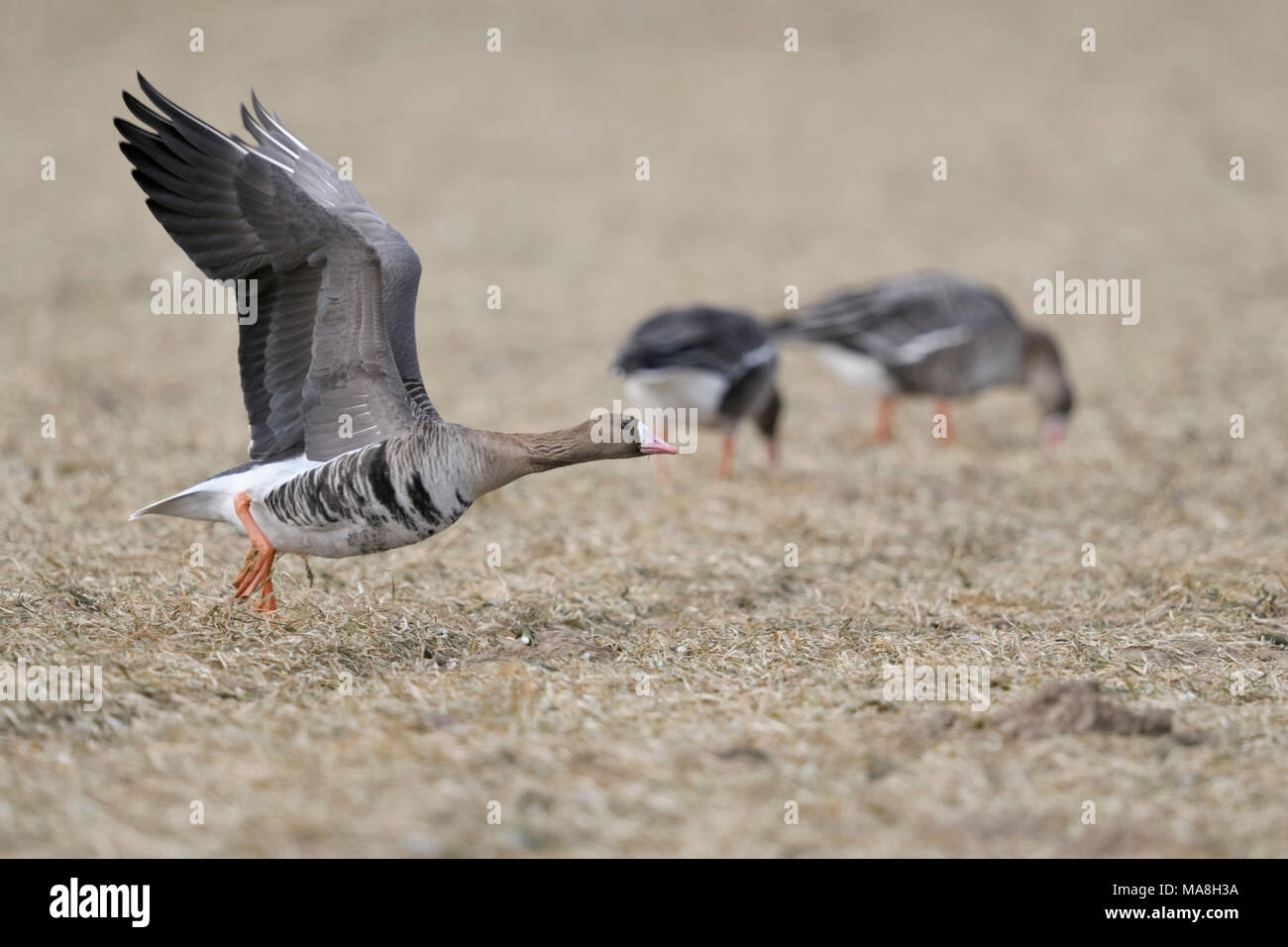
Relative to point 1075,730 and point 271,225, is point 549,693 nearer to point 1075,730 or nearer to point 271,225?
point 1075,730

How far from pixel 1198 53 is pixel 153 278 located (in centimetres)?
2143

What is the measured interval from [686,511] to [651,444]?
3.26 meters

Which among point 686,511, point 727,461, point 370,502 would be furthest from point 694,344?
point 370,502

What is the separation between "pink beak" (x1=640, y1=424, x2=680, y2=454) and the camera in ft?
19.4

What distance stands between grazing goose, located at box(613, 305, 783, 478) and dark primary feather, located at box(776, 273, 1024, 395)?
1934mm

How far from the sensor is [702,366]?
9961mm

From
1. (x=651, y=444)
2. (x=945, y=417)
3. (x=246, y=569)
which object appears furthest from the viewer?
(x=945, y=417)

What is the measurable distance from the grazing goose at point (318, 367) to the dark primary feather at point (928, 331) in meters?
6.87

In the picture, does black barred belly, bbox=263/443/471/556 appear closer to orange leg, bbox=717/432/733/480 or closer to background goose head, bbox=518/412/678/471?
background goose head, bbox=518/412/678/471

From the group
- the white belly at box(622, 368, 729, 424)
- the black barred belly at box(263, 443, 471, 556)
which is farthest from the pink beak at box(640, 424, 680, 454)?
the white belly at box(622, 368, 729, 424)

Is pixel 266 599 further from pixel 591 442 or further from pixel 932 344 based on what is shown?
pixel 932 344

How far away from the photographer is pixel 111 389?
1191 centimetres

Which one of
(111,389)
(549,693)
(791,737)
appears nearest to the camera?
(791,737)

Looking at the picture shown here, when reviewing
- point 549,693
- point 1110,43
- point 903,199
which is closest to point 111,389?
point 549,693
